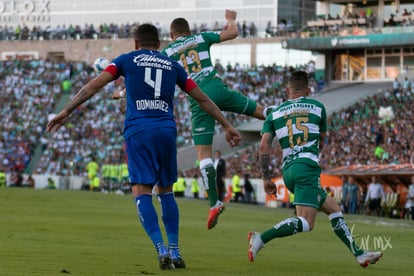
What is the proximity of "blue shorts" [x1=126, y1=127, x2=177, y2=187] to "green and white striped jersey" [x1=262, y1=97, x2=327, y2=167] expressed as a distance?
1641 millimetres

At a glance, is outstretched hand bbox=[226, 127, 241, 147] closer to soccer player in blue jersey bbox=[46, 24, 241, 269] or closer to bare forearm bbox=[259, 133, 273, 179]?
soccer player in blue jersey bbox=[46, 24, 241, 269]

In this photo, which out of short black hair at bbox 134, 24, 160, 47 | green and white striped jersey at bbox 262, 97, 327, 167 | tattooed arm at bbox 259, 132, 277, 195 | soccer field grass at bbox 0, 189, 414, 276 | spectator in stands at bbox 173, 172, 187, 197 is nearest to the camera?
soccer field grass at bbox 0, 189, 414, 276

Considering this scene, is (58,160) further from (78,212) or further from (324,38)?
(78,212)

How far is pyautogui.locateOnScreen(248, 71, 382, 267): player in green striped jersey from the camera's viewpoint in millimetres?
12195

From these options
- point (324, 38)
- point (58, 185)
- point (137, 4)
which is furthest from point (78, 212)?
point (137, 4)

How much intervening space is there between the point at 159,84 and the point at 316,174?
229 cm

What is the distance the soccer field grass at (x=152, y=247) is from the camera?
442 inches

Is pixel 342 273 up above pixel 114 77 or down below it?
below

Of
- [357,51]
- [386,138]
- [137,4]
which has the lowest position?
[386,138]

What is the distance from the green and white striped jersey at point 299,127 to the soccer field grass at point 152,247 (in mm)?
1316

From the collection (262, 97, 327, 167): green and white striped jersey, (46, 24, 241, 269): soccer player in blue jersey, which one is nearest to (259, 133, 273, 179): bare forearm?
(262, 97, 327, 167): green and white striped jersey

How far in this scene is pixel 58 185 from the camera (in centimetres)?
5553

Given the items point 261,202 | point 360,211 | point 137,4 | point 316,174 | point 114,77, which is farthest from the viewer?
point 137,4

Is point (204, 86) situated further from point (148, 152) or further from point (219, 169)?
point (219, 169)
